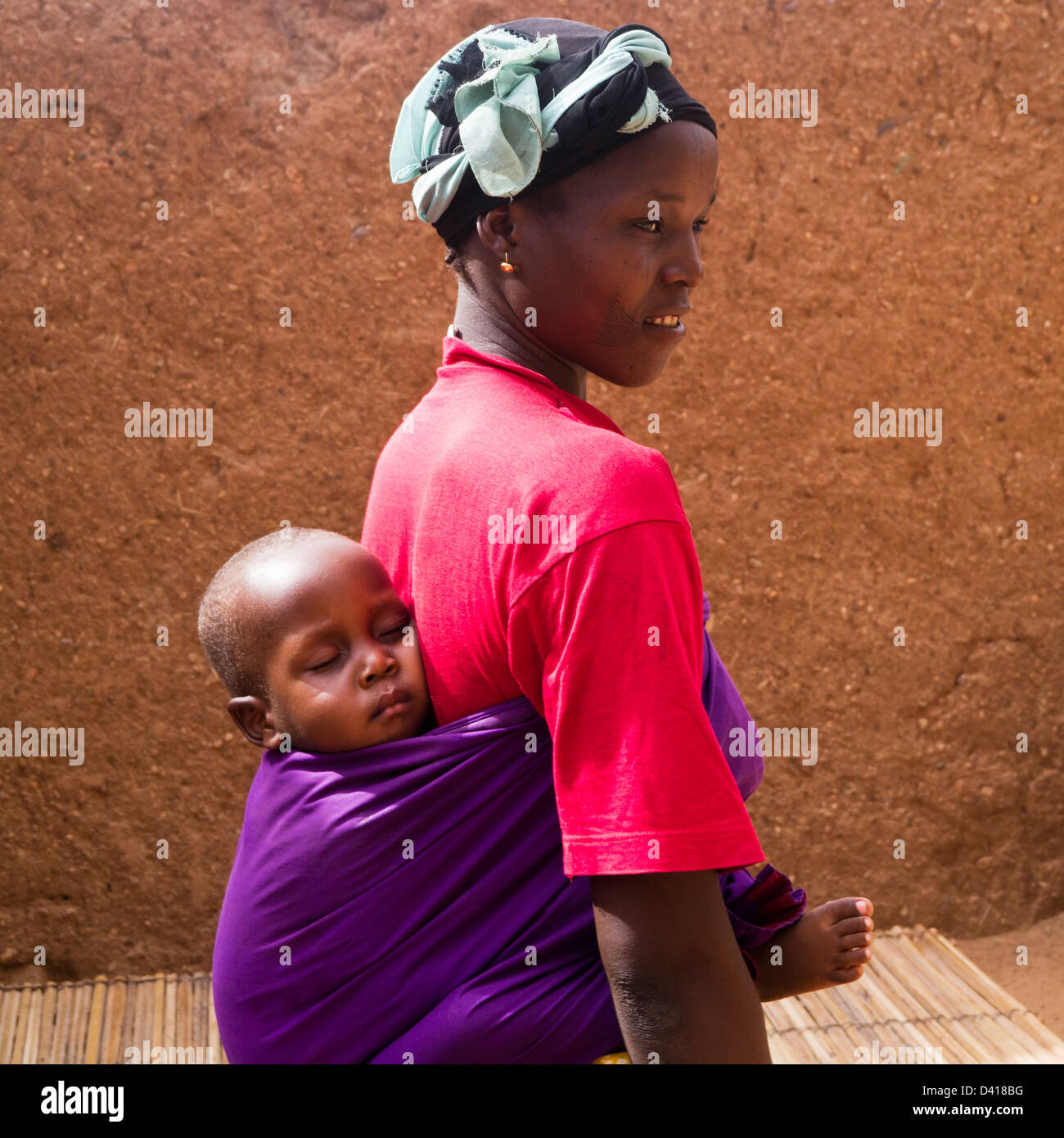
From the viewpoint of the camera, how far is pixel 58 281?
3.21 metres

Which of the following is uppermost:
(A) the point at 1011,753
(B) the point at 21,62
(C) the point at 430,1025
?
(B) the point at 21,62

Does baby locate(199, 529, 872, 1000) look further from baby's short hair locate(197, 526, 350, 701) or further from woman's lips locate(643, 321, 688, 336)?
woman's lips locate(643, 321, 688, 336)

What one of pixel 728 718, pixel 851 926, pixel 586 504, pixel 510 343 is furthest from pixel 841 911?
pixel 510 343

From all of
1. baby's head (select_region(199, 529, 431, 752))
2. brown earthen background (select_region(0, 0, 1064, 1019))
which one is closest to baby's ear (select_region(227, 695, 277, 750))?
baby's head (select_region(199, 529, 431, 752))

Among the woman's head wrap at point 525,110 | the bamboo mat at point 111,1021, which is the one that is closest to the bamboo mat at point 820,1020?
the bamboo mat at point 111,1021

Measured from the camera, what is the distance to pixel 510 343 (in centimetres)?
127

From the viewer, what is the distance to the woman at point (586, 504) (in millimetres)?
980

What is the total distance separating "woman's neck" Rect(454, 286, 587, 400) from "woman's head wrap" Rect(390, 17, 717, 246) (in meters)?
0.09

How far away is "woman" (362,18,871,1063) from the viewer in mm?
980

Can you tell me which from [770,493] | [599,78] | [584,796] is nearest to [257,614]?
[584,796]

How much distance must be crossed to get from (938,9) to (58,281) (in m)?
2.54

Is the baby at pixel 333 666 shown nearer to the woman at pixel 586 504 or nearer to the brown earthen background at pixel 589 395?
the woman at pixel 586 504

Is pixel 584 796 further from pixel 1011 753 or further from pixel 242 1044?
pixel 1011 753

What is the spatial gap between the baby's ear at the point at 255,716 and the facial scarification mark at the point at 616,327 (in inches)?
20.3
